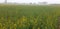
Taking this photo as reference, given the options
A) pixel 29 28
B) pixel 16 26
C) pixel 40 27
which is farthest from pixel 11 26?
pixel 40 27

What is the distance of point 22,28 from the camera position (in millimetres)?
4180

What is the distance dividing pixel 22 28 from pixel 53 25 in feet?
2.91

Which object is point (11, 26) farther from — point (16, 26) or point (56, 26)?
point (56, 26)

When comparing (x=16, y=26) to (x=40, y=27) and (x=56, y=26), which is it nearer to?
(x=40, y=27)

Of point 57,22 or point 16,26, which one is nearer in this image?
point 16,26

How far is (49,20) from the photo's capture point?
15.5 ft

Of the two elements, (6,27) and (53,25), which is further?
(53,25)

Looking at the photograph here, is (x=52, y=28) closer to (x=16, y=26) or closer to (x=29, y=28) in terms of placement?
(x=29, y=28)

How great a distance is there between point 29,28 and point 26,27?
132 millimetres

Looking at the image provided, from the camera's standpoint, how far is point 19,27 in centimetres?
423

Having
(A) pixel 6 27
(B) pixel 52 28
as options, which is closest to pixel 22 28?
(A) pixel 6 27

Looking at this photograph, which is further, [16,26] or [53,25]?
[53,25]

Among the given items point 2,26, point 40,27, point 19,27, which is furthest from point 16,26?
point 40,27

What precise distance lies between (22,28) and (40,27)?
0.54 m
